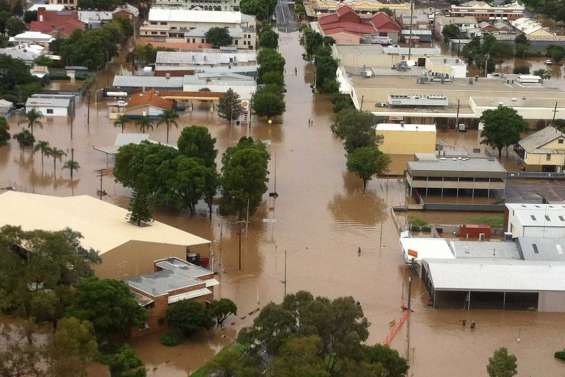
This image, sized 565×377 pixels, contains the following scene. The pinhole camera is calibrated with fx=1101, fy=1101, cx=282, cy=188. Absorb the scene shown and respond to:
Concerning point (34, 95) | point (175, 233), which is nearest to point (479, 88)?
point (34, 95)

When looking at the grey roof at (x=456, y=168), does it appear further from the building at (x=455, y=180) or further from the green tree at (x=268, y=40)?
the green tree at (x=268, y=40)

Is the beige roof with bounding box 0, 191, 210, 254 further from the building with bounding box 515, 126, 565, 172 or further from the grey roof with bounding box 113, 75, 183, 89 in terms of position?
the grey roof with bounding box 113, 75, 183, 89

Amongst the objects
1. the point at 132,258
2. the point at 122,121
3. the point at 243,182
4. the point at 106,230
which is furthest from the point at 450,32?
the point at 132,258

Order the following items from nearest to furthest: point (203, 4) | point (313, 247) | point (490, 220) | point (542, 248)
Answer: point (542, 248)
point (313, 247)
point (490, 220)
point (203, 4)

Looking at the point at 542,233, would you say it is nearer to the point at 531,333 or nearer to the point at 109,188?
the point at 531,333

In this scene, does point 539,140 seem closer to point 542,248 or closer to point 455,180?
point 455,180
